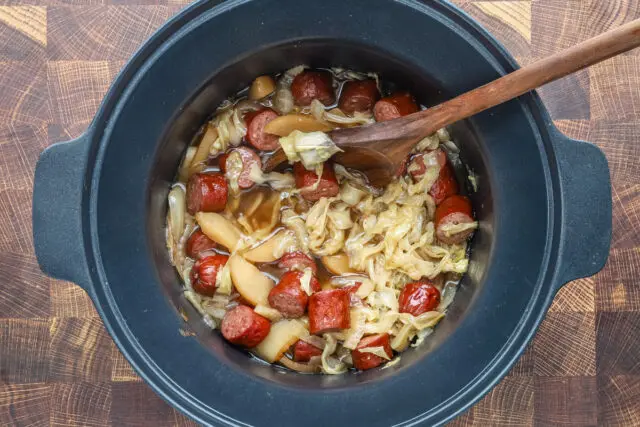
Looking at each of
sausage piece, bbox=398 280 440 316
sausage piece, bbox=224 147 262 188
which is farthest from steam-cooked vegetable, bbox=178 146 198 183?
sausage piece, bbox=398 280 440 316

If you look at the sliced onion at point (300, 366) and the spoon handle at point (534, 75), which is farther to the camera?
Answer: the sliced onion at point (300, 366)

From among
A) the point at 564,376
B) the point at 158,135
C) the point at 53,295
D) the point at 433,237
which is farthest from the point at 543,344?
the point at 53,295

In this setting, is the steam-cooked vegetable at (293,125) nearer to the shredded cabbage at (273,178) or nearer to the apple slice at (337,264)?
the shredded cabbage at (273,178)

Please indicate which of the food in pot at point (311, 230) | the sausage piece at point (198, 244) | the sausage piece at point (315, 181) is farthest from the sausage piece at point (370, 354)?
the sausage piece at point (198, 244)

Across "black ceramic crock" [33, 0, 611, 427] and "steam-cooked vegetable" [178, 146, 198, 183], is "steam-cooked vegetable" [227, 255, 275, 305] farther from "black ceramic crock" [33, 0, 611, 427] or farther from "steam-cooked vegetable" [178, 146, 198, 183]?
"steam-cooked vegetable" [178, 146, 198, 183]

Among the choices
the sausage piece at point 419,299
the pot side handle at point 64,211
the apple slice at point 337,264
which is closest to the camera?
the pot side handle at point 64,211

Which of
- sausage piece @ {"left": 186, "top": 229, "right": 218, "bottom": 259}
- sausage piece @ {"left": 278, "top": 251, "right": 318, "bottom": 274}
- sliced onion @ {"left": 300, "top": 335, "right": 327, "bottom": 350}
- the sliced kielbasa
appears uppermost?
the sliced kielbasa
